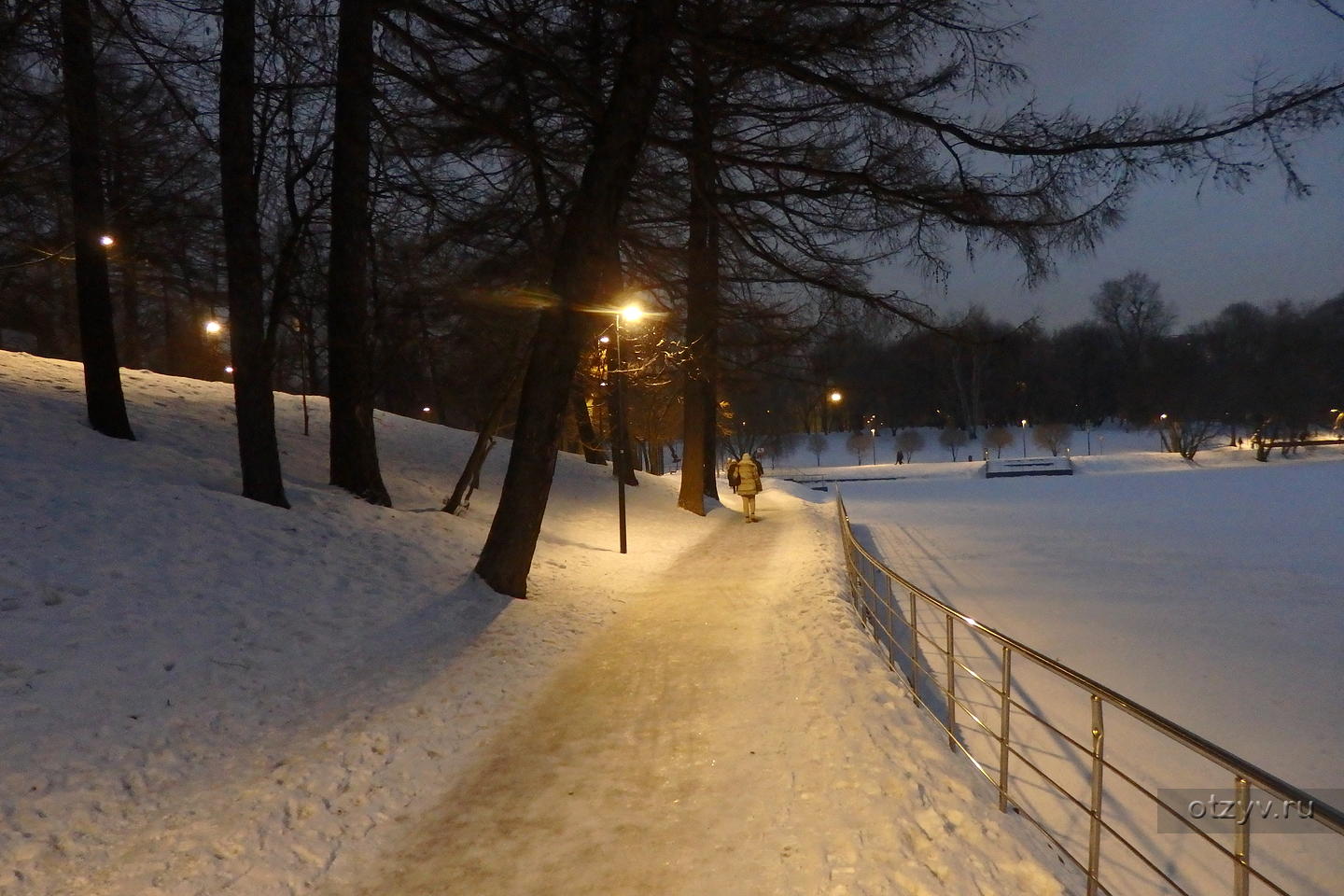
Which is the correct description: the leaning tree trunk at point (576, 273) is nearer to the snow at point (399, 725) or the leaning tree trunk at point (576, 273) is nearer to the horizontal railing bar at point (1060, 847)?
the snow at point (399, 725)

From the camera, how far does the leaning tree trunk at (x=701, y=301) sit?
440 inches

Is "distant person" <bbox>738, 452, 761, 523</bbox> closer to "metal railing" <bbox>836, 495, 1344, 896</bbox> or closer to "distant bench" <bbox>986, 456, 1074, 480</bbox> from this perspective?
"metal railing" <bbox>836, 495, 1344, 896</bbox>

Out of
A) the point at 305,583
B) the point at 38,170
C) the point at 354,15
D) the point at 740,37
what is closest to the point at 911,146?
the point at 740,37

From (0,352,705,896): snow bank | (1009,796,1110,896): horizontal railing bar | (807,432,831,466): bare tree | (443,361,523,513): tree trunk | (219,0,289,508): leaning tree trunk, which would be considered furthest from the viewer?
(807,432,831,466): bare tree

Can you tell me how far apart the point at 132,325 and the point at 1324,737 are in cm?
3159

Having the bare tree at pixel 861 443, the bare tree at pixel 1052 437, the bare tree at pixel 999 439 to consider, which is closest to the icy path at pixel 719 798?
the bare tree at pixel 1052 437

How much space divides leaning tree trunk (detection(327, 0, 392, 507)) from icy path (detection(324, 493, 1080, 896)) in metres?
5.89

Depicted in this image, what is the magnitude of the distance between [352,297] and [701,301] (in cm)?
772

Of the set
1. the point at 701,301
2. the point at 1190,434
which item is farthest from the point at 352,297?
the point at 1190,434

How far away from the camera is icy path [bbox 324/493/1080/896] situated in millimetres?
3607

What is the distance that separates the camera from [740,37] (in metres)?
8.67

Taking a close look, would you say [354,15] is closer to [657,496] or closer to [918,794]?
[918,794]

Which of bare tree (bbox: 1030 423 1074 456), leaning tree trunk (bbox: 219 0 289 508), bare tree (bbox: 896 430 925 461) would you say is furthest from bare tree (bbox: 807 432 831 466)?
leaning tree trunk (bbox: 219 0 289 508)

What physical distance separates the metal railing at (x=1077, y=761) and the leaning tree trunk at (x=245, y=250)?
24.0 feet
